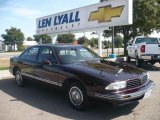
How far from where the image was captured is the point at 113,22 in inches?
665

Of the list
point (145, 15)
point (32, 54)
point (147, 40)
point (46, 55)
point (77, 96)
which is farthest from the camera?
point (145, 15)

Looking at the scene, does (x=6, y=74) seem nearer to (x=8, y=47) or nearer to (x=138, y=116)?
(x=138, y=116)

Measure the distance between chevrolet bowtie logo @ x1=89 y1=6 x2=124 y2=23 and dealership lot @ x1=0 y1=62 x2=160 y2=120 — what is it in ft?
30.7

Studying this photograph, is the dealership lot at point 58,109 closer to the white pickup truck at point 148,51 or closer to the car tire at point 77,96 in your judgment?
the car tire at point 77,96

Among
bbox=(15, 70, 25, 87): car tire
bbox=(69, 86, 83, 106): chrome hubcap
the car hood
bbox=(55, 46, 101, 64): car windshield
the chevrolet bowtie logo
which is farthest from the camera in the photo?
the chevrolet bowtie logo

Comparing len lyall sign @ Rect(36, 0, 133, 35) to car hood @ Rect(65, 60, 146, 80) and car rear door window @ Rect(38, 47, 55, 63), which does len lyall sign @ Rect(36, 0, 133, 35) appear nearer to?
car rear door window @ Rect(38, 47, 55, 63)

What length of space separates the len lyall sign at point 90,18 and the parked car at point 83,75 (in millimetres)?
9120

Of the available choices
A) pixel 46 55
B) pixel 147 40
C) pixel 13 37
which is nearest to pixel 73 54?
pixel 46 55

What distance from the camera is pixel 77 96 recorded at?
6.29m

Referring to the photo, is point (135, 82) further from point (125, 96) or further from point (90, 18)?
point (90, 18)

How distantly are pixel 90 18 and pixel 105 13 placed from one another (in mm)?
1570

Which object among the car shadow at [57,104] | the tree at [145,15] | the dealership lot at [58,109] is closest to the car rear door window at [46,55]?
the car shadow at [57,104]

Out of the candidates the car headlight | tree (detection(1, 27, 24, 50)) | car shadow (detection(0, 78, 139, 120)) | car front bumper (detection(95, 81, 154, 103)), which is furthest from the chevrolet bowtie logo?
tree (detection(1, 27, 24, 50))

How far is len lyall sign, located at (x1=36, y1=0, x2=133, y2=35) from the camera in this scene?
1642 cm
